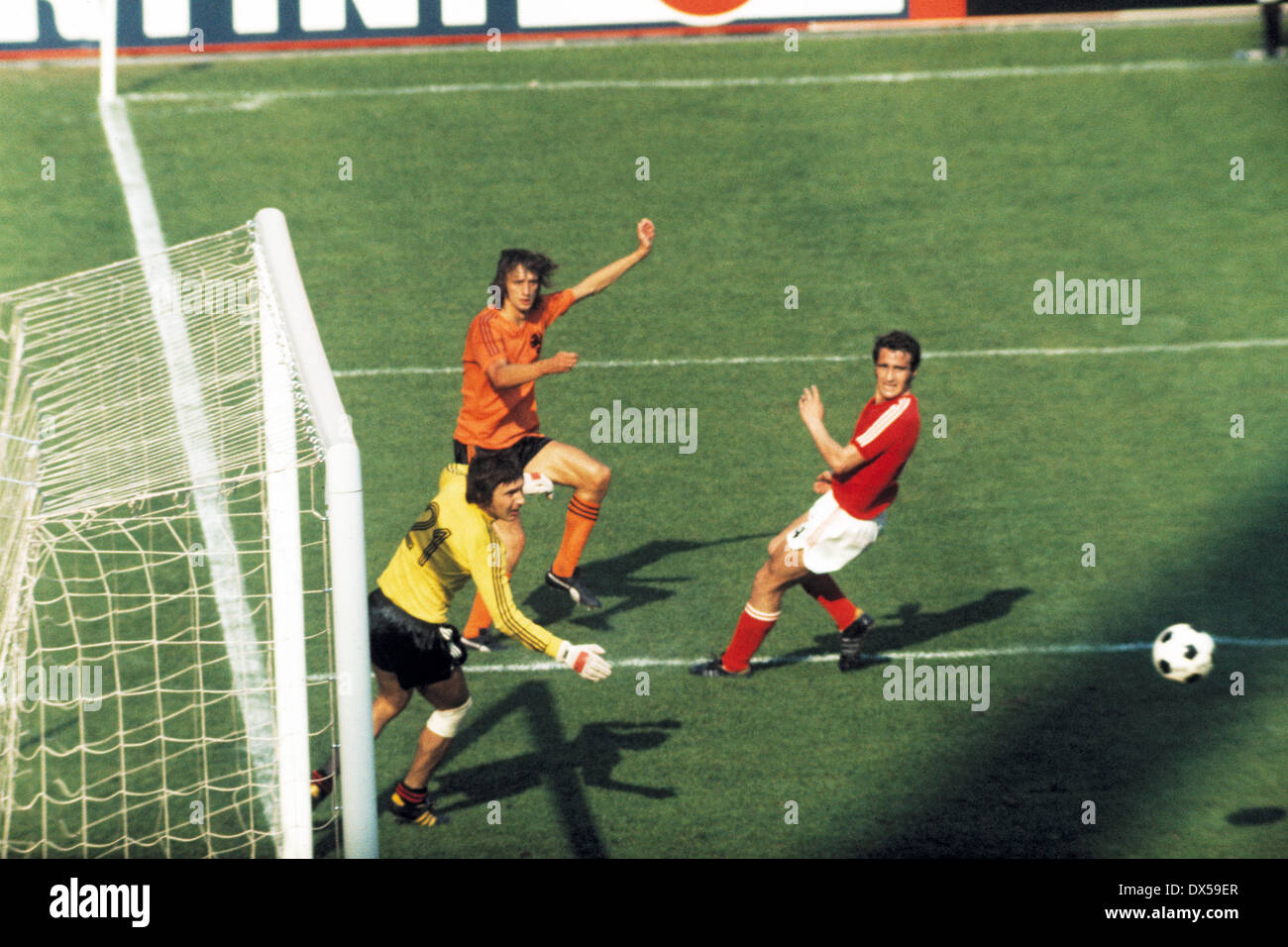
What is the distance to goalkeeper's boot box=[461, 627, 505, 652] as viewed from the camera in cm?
881

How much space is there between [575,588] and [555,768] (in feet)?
5.30

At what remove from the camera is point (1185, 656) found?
7.94 m

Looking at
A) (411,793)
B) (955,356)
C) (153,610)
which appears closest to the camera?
(411,793)

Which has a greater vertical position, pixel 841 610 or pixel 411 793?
pixel 841 610

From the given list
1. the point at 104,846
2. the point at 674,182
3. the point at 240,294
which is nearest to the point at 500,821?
the point at 104,846

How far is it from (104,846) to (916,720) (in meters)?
3.92

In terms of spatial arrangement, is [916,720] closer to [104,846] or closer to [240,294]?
[104,846]

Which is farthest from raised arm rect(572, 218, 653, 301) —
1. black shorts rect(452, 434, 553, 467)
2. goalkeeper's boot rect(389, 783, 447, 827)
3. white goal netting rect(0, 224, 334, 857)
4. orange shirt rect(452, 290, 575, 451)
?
goalkeeper's boot rect(389, 783, 447, 827)

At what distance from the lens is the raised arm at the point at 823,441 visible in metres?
7.66

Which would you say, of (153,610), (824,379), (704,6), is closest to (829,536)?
(153,610)
